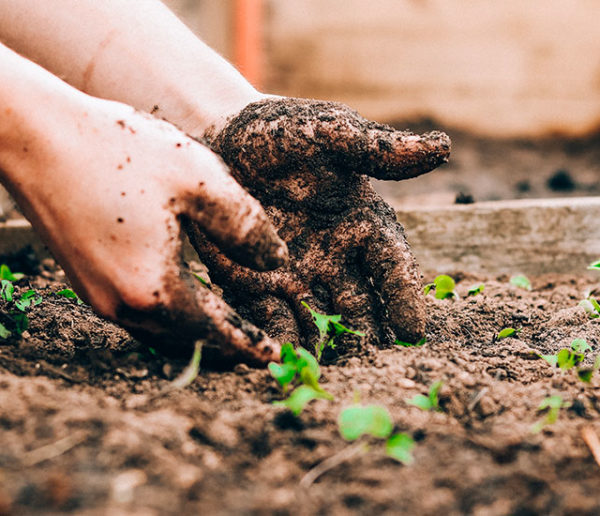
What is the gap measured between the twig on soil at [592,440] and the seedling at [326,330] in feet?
1.55

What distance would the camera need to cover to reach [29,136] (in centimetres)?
113

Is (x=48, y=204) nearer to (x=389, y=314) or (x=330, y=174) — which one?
(x=330, y=174)

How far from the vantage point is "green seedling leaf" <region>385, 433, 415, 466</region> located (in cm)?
85

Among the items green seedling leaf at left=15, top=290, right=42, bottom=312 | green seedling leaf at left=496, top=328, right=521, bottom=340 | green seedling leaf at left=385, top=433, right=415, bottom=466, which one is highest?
green seedling leaf at left=385, top=433, right=415, bottom=466

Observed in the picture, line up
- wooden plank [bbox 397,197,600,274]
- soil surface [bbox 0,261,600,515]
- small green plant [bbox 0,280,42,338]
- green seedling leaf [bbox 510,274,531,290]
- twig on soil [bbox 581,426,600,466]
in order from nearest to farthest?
soil surface [bbox 0,261,600,515]
twig on soil [bbox 581,426,600,466]
small green plant [bbox 0,280,42,338]
green seedling leaf [bbox 510,274,531,290]
wooden plank [bbox 397,197,600,274]

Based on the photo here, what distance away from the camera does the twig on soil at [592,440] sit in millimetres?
931

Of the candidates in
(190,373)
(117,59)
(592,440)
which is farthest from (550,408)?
(117,59)

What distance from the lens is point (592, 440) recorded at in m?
0.96

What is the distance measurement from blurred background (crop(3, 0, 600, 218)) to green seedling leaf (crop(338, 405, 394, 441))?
12.6ft

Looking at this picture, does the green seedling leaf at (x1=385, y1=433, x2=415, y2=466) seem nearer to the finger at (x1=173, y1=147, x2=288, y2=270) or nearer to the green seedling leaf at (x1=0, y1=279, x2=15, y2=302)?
the finger at (x1=173, y1=147, x2=288, y2=270)

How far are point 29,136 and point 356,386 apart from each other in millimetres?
776

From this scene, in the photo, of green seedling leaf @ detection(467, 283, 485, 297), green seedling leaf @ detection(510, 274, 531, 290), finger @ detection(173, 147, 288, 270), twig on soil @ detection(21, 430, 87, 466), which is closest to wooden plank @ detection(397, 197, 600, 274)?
green seedling leaf @ detection(510, 274, 531, 290)

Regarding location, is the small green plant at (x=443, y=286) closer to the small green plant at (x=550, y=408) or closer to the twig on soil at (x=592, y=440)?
the small green plant at (x=550, y=408)

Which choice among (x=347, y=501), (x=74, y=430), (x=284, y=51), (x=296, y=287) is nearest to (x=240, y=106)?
(x=296, y=287)
